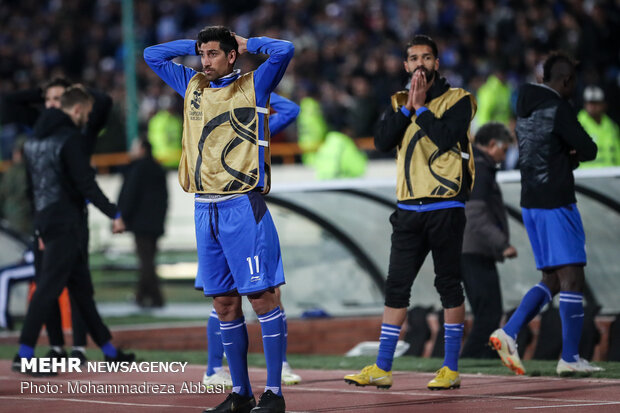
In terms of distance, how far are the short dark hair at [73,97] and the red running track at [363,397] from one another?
249cm

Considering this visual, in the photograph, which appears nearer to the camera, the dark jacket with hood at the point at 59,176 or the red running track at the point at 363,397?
the red running track at the point at 363,397

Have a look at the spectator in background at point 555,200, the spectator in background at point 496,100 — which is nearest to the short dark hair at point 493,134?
the spectator in background at point 555,200

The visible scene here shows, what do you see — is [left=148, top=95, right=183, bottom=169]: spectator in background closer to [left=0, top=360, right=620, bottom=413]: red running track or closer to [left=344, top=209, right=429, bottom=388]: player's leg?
[left=0, top=360, right=620, bottom=413]: red running track

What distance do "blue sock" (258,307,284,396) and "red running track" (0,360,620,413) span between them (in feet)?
1.21

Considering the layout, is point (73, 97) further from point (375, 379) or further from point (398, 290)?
point (375, 379)

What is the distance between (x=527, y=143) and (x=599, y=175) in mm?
2257

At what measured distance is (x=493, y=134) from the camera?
10.2 m

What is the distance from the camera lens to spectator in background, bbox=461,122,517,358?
33.3 ft

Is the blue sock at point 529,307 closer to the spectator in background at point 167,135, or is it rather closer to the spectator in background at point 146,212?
the spectator in background at point 146,212

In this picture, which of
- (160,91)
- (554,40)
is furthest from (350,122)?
(160,91)

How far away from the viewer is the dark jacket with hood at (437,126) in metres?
7.66

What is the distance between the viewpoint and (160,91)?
27281mm

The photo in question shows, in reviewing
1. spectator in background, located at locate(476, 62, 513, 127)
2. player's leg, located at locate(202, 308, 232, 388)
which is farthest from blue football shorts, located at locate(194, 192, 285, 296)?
spectator in background, located at locate(476, 62, 513, 127)

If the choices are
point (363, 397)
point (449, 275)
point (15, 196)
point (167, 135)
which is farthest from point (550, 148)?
point (167, 135)
